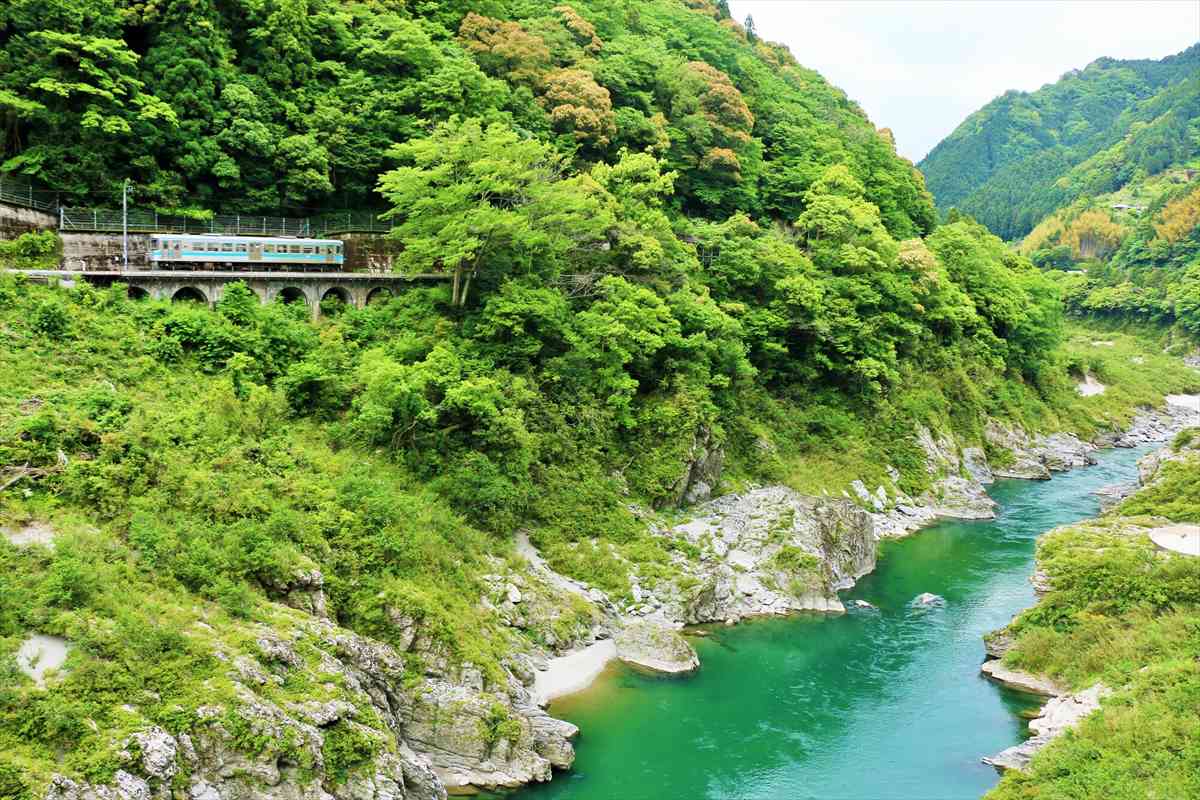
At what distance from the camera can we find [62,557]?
16.7 meters

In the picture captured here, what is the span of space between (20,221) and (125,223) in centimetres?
315

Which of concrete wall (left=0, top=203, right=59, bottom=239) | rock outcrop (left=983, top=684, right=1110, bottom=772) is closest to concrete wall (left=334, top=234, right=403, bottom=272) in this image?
concrete wall (left=0, top=203, right=59, bottom=239)

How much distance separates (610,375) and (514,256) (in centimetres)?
607

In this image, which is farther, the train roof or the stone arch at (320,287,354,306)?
the stone arch at (320,287,354,306)

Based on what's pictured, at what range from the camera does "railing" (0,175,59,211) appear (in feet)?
95.3

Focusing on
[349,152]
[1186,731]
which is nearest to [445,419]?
[349,152]

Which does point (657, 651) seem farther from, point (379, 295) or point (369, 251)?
point (369, 251)

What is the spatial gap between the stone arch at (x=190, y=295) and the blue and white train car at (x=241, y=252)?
1479 mm

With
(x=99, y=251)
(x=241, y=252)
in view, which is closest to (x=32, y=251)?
(x=99, y=251)

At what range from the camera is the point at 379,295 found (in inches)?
1369

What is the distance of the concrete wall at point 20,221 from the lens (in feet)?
92.9

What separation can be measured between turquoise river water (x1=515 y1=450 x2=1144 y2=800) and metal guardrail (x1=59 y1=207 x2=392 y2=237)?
22.7 m

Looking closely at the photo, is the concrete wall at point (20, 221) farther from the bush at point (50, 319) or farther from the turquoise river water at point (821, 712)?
the turquoise river water at point (821, 712)

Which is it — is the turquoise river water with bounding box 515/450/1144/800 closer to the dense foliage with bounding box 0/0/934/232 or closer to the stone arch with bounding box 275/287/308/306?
the stone arch with bounding box 275/287/308/306
